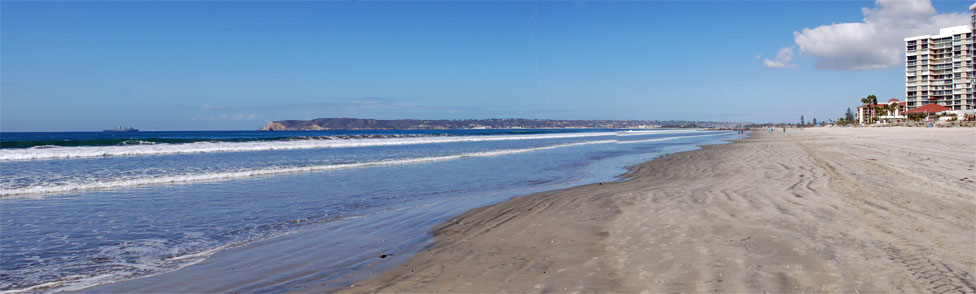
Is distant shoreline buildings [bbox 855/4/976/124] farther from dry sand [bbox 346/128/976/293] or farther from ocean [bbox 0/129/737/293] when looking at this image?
ocean [bbox 0/129/737/293]

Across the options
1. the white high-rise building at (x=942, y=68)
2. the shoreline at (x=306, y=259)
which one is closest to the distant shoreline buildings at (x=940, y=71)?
the white high-rise building at (x=942, y=68)

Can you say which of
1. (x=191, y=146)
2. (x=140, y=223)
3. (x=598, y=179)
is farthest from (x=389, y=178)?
(x=191, y=146)

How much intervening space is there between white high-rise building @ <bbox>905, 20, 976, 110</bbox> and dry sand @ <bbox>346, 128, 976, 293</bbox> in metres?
110

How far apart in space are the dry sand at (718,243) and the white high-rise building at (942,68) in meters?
110

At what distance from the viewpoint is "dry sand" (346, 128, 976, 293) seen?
371 cm

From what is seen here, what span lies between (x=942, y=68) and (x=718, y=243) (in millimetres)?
125588

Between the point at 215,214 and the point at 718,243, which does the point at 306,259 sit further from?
the point at 718,243

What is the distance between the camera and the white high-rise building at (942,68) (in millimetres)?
88062

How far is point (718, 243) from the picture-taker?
4879 mm

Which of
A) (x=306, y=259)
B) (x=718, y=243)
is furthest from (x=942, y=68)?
(x=306, y=259)

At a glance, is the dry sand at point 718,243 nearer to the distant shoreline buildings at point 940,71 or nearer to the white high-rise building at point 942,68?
the distant shoreline buildings at point 940,71

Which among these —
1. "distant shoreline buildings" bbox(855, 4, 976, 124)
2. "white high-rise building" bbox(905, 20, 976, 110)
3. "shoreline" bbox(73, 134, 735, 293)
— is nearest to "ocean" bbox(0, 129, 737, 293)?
"shoreline" bbox(73, 134, 735, 293)

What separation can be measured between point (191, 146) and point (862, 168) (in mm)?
34306

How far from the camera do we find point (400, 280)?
4.17 m
